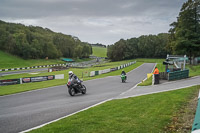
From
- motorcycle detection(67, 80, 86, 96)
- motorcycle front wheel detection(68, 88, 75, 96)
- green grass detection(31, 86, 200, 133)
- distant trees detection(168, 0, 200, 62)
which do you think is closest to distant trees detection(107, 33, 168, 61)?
distant trees detection(168, 0, 200, 62)

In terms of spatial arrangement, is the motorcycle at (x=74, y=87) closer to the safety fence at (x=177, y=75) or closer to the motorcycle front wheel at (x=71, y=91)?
the motorcycle front wheel at (x=71, y=91)

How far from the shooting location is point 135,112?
7227 mm

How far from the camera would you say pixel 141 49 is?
10694cm

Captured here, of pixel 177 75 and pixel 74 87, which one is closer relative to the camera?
pixel 74 87

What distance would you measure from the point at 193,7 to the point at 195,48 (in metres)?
8.60

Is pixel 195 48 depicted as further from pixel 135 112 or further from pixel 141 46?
pixel 141 46

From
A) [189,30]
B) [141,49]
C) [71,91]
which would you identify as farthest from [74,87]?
[141,49]

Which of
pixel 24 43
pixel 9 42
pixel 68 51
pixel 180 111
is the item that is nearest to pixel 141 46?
pixel 68 51

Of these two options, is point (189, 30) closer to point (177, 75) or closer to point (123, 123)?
point (177, 75)

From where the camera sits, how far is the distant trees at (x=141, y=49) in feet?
332

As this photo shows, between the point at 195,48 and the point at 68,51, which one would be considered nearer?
the point at 195,48

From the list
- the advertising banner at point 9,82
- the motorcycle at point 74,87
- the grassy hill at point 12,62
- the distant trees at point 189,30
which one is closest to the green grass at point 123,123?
the motorcycle at point 74,87

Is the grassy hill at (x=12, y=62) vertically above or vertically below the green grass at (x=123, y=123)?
above

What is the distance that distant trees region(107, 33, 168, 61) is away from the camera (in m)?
101
